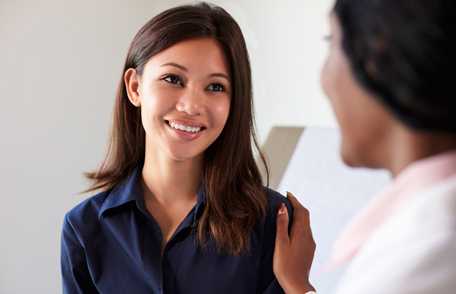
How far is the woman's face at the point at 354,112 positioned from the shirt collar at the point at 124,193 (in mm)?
792

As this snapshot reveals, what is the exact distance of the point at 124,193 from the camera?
1.32 meters

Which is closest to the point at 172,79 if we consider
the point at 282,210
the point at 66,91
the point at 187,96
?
the point at 187,96

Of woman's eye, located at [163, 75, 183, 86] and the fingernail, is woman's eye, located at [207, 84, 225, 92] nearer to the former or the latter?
woman's eye, located at [163, 75, 183, 86]

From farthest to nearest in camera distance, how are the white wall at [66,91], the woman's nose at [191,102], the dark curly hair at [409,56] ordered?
the white wall at [66,91] < the woman's nose at [191,102] < the dark curly hair at [409,56]

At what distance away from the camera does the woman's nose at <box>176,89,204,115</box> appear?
3.89ft

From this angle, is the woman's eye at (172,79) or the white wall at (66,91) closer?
the woman's eye at (172,79)

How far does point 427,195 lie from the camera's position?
50cm

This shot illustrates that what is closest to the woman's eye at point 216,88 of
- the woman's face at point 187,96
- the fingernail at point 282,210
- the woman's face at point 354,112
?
the woman's face at point 187,96

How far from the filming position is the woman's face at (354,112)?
1.77 feet

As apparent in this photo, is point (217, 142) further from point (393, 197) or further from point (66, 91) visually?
point (66, 91)

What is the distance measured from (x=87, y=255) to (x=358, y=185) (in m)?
0.86

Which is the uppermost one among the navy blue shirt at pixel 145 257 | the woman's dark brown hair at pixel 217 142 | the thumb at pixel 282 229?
the woman's dark brown hair at pixel 217 142

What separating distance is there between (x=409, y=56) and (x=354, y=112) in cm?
9

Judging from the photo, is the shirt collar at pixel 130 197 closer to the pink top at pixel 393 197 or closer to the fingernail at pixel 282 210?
the fingernail at pixel 282 210
